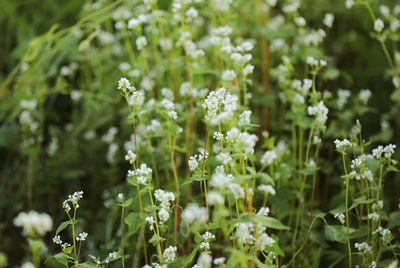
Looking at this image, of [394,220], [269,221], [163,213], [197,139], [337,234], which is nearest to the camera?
[269,221]

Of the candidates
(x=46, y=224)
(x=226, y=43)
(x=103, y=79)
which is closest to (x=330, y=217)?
(x=226, y=43)

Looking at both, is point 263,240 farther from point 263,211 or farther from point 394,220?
point 394,220

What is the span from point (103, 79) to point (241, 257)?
6.86 ft

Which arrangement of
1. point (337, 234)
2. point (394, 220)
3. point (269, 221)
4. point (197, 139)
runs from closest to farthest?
1. point (269, 221)
2. point (337, 234)
3. point (394, 220)
4. point (197, 139)

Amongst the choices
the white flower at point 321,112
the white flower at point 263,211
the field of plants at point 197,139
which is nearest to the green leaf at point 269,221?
the field of plants at point 197,139

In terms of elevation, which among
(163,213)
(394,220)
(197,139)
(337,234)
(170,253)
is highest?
(163,213)

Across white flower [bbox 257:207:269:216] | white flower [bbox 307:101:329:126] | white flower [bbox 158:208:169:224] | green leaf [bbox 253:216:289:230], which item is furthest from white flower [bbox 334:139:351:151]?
white flower [bbox 158:208:169:224]

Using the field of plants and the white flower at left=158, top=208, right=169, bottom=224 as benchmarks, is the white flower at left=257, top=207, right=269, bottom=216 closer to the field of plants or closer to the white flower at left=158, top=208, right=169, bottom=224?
the field of plants

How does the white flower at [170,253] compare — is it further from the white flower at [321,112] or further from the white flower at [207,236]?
the white flower at [321,112]

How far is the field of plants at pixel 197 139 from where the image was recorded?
1500 mm

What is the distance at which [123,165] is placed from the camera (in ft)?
8.39

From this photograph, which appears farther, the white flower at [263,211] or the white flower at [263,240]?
the white flower at [263,211]

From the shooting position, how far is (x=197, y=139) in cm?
230

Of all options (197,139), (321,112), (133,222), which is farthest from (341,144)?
(197,139)
